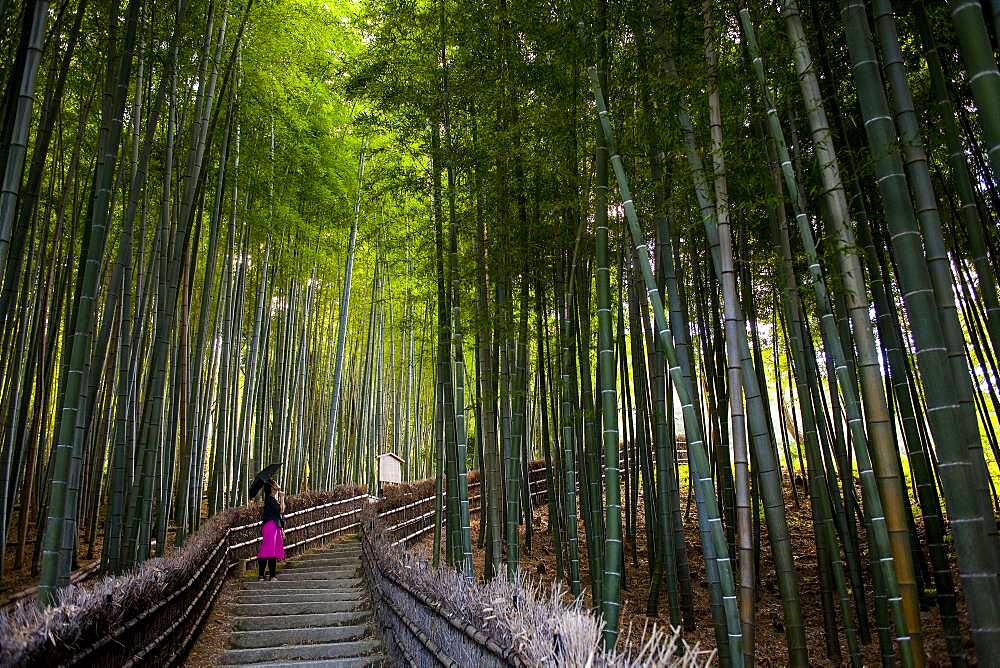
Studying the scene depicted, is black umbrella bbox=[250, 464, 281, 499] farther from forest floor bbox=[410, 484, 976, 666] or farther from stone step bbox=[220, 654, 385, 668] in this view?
stone step bbox=[220, 654, 385, 668]

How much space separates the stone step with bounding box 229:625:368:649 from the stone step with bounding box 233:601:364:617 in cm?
45

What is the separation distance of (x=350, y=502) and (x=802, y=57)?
8.15 m

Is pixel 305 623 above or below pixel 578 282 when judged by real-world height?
below

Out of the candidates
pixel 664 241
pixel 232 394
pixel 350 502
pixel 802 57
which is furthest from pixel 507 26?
pixel 350 502

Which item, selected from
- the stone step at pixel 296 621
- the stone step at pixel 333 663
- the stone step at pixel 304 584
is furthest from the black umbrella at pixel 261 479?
the stone step at pixel 333 663

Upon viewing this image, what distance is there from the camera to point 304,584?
18.7ft

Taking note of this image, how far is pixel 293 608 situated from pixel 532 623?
10.9ft

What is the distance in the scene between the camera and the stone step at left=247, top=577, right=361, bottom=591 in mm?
5613

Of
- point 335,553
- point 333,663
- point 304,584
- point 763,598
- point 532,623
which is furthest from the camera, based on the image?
point 335,553

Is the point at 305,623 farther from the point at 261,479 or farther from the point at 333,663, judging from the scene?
the point at 261,479

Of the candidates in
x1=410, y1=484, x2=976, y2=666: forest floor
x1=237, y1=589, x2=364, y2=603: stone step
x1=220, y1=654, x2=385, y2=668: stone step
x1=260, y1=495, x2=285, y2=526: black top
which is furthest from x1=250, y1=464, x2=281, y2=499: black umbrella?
x1=220, y1=654, x2=385, y2=668: stone step

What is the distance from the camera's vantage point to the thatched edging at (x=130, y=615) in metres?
1.92

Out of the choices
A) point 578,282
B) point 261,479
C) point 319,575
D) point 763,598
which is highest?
point 578,282

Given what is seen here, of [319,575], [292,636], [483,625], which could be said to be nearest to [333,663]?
[292,636]
